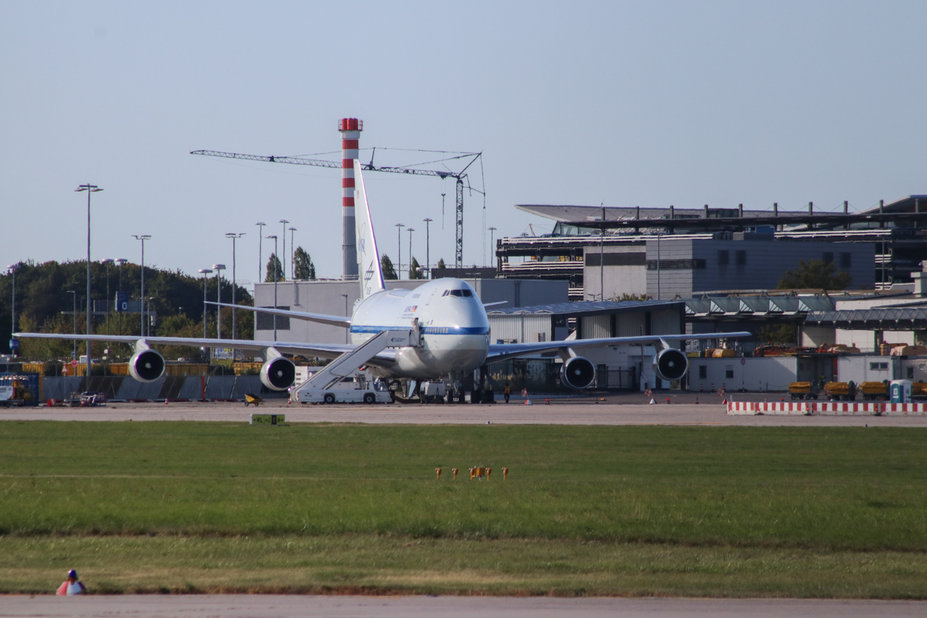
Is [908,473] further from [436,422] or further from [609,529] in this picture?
[436,422]

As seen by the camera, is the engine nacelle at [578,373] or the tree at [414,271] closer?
the engine nacelle at [578,373]

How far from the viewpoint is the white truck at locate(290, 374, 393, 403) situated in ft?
200

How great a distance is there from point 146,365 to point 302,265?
125m

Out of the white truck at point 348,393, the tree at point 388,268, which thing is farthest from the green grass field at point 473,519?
the tree at point 388,268

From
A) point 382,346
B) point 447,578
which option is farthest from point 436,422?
point 447,578

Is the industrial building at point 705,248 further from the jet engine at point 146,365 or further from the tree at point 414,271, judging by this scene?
the jet engine at point 146,365

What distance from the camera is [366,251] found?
77438 millimetres

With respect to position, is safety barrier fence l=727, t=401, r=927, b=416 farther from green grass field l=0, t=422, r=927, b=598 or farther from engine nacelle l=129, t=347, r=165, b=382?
engine nacelle l=129, t=347, r=165, b=382

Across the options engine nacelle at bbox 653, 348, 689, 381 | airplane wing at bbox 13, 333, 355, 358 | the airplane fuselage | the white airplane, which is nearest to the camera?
the airplane fuselage

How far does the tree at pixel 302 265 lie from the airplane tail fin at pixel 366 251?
10300cm

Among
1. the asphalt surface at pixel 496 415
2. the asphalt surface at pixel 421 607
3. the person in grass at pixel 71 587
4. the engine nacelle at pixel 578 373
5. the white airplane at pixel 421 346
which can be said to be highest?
the white airplane at pixel 421 346

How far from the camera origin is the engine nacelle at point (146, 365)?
188 feet

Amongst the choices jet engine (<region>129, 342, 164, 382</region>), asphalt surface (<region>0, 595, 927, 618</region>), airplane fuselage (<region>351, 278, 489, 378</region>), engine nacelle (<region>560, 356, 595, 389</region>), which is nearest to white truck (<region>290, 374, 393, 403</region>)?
airplane fuselage (<region>351, 278, 489, 378</region>)

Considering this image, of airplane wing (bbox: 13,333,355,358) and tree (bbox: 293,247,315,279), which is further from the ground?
tree (bbox: 293,247,315,279)
